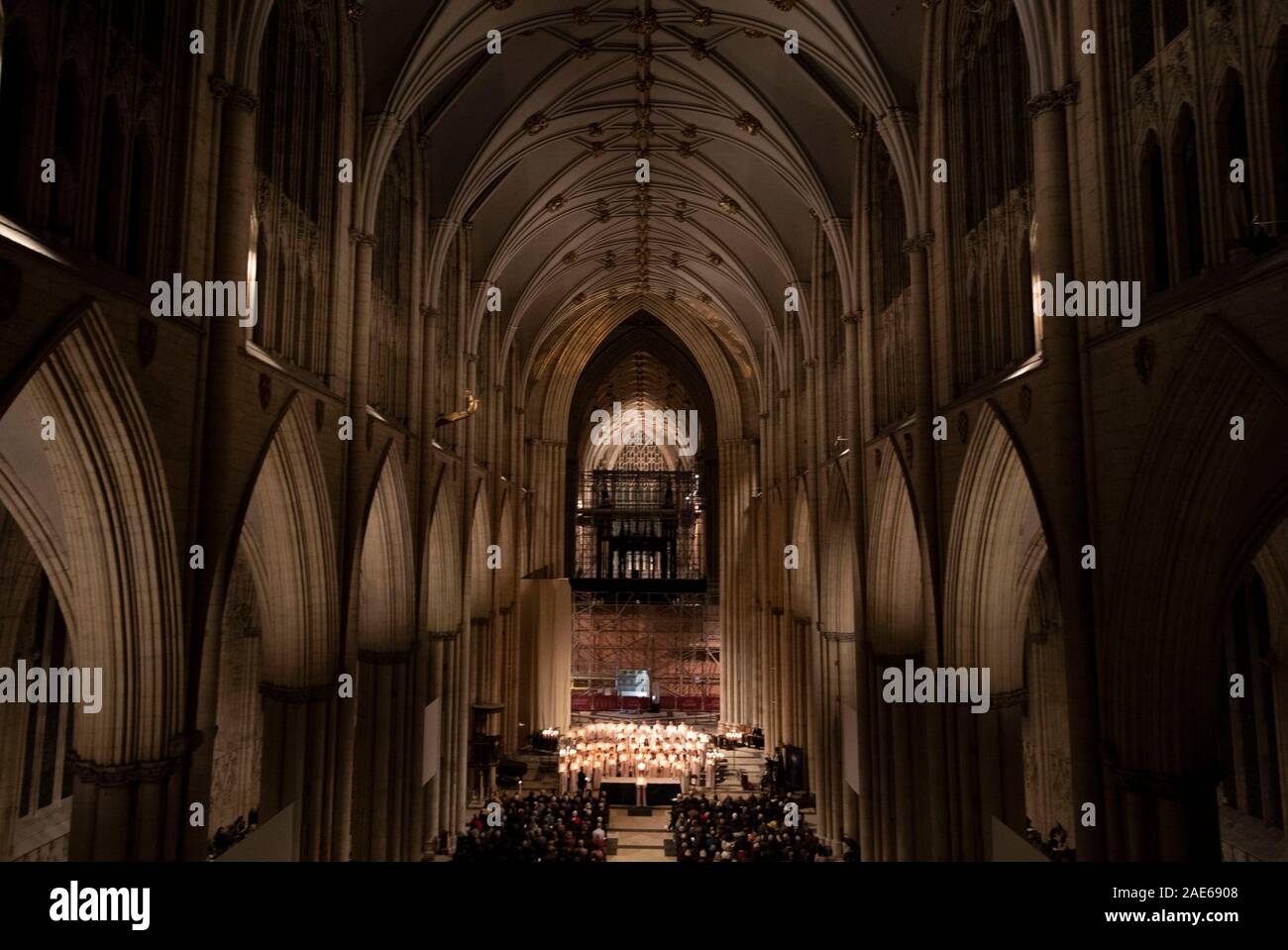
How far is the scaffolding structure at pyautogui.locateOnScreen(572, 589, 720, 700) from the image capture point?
3678 cm

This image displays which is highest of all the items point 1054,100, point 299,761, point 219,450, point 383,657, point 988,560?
point 1054,100

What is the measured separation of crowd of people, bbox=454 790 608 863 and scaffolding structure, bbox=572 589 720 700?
16.4 m

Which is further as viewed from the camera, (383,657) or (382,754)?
(383,657)

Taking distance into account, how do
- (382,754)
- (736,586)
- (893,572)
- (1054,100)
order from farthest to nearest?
(736,586) < (382,754) < (893,572) < (1054,100)

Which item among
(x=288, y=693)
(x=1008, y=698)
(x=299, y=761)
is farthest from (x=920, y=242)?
(x=299, y=761)

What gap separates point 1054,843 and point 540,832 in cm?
888

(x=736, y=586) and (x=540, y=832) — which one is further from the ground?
(x=736, y=586)

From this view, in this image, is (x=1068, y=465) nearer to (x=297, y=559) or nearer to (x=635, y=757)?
(x=297, y=559)

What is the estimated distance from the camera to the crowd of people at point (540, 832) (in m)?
13.7

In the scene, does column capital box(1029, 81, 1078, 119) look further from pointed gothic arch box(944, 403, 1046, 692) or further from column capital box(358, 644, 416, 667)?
column capital box(358, 644, 416, 667)

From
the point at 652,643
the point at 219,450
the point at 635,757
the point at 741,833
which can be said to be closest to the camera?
the point at 219,450

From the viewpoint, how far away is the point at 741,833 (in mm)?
16203

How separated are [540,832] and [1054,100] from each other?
13.8 meters
